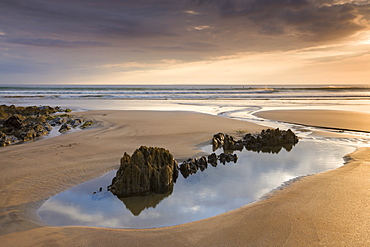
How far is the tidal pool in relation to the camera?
4.46 m

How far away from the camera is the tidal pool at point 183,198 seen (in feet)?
14.6

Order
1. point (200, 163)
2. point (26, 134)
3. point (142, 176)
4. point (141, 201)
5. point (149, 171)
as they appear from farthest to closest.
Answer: point (26, 134)
point (200, 163)
point (149, 171)
point (142, 176)
point (141, 201)

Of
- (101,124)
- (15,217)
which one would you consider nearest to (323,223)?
(15,217)

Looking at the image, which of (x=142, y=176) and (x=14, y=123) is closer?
(x=142, y=176)

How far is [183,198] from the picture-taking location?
209 inches

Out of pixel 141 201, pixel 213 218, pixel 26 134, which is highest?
pixel 26 134

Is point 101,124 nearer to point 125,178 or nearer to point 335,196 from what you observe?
point 125,178

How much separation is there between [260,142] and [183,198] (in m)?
5.36

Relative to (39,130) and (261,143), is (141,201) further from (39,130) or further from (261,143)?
(39,130)

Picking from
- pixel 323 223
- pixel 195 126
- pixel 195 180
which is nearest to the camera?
pixel 323 223

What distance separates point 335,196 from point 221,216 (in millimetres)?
2253

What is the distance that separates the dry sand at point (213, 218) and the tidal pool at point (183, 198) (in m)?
0.30

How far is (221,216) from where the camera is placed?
14.4ft

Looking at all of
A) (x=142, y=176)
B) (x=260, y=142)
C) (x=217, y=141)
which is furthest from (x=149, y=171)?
(x=260, y=142)
